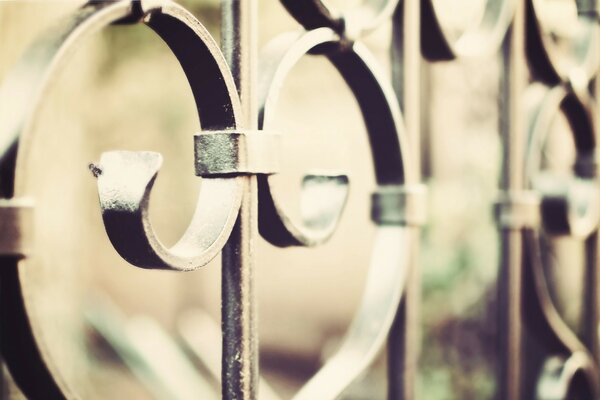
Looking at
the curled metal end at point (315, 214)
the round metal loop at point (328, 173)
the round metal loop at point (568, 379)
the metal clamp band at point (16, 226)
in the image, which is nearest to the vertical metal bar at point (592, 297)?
the round metal loop at point (568, 379)

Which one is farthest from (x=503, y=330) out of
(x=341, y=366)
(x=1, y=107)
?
(x=1, y=107)

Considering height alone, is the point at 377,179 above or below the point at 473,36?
below

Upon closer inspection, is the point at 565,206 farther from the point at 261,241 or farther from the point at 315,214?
the point at 261,241

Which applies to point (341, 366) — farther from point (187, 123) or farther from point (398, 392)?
point (187, 123)

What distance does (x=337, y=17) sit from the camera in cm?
55

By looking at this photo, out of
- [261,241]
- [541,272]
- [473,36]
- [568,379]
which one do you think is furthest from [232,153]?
[261,241]

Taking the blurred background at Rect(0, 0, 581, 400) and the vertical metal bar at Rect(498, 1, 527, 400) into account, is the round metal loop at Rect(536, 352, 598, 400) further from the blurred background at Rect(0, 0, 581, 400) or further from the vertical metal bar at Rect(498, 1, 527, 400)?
the blurred background at Rect(0, 0, 581, 400)

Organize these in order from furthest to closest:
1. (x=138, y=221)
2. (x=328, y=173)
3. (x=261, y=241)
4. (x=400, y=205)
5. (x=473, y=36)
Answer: (x=261, y=241), (x=473, y=36), (x=400, y=205), (x=328, y=173), (x=138, y=221)

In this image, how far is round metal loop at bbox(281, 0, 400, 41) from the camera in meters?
0.54

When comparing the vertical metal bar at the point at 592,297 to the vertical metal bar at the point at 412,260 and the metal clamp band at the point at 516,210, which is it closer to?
the metal clamp band at the point at 516,210

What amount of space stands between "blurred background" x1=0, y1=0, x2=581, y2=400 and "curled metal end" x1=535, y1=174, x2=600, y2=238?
52 centimetres

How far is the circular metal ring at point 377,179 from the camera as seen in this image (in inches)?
19.7

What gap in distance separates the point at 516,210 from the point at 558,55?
11.0 inches

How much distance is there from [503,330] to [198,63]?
1.78 feet
